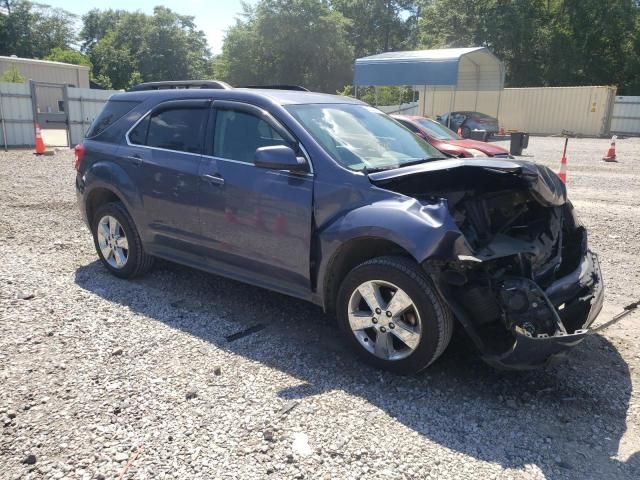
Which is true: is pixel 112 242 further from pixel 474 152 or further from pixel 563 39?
pixel 563 39

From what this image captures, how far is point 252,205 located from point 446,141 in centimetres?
851

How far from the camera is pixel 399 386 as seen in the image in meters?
3.55

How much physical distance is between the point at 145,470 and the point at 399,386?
163 cm

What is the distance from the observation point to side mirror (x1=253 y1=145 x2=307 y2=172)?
3865 mm

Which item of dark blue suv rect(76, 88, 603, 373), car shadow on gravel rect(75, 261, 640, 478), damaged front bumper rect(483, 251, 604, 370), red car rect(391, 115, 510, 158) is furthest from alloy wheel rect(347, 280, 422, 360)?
red car rect(391, 115, 510, 158)

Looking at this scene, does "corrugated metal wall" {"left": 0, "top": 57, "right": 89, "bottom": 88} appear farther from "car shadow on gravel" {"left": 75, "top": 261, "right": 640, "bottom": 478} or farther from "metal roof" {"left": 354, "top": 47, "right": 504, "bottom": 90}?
"car shadow on gravel" {"left": 75, "top": 261, "right": 640, "bottom": 478}

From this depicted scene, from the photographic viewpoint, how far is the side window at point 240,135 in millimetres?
4293

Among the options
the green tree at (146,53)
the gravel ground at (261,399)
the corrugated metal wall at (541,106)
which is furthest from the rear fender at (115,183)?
the green tree at (146,53)

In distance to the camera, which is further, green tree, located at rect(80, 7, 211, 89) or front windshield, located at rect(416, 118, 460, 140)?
green tree, located at rect(80, 7, 211, 89)

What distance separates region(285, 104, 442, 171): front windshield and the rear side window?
2.08 meters

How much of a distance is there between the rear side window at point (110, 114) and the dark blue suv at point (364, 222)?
0.95ft

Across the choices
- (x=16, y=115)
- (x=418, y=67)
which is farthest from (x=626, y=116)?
(x=16, y=115)

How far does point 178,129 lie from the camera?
489cm

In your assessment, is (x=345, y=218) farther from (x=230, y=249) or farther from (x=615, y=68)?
(x=615, y=68)
